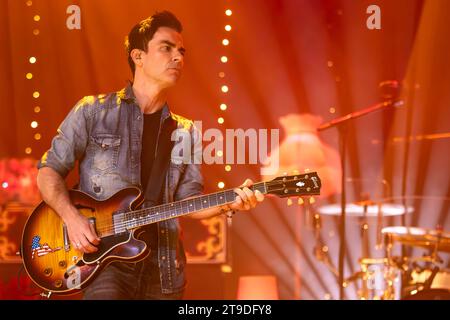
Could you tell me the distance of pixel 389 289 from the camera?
3607mm

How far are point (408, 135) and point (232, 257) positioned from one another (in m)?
1.42

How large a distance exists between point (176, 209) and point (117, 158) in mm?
404

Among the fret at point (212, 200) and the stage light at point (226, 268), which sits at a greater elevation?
the fret at point (212, 200)

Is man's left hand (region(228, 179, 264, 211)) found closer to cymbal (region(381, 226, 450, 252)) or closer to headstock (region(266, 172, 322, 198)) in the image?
headstock (region(266, 172, 322, 198))

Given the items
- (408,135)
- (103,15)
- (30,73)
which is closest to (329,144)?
(408,135)

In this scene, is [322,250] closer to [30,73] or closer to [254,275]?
[254,275]

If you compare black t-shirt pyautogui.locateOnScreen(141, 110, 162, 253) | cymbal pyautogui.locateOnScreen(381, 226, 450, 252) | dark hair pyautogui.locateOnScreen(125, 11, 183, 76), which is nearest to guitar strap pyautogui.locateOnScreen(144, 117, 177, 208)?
black t-shirt pyautogui.locateOnScreen(141, 110, 162, 253)

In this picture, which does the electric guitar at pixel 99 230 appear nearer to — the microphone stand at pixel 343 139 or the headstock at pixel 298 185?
the headstock at pixel 298 185

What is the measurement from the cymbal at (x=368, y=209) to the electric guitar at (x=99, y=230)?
102 centimetres

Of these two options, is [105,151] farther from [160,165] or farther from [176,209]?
[176,209]

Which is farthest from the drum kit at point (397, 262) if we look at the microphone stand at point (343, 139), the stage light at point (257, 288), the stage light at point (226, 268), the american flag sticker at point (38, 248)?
the american flag sticker at point (38, 248)

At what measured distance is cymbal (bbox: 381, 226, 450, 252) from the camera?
3.37 m

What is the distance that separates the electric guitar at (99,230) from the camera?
270 centimetres

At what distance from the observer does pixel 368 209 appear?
3725 mm
